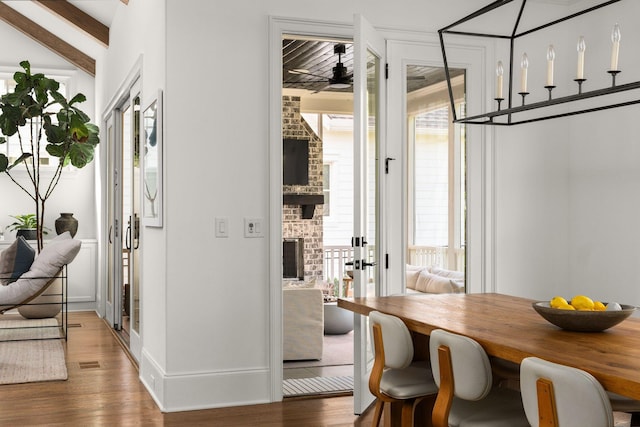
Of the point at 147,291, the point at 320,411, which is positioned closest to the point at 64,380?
the point at 147,291

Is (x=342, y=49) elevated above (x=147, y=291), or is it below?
above

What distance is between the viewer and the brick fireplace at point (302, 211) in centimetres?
1037

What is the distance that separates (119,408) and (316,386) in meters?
1.31

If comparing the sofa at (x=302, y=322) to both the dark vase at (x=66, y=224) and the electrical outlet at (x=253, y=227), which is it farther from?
the dark vase at (x=66, y=224)

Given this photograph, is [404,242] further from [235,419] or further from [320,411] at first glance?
[235,419]

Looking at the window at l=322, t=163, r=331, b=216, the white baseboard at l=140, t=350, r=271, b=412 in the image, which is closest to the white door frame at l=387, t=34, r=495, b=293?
the white baseboard at l=140, t=350, r=271, b=412

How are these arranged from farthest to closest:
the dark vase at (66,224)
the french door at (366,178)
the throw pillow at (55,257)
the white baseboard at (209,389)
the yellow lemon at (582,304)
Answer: the dark vase at (66,224) → the throw pillow at (55,257) → the white baseboard at (209,389) → the french door at (366,178) → the yellow lemon at (582,304)

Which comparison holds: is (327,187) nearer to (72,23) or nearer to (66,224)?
(66,224)

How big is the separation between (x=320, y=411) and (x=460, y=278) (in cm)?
138

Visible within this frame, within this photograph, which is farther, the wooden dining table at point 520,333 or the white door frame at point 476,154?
the white door frame at point 476,154

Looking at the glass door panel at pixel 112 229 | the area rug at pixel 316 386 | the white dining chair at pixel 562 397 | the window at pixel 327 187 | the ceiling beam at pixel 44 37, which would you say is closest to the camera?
the white dining chair at pixel 562 397

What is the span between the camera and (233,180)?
A: 448cm

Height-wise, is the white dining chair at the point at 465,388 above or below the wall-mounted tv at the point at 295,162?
below

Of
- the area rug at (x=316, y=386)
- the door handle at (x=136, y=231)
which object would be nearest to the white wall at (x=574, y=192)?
the area rug at (x=316, y=386)
